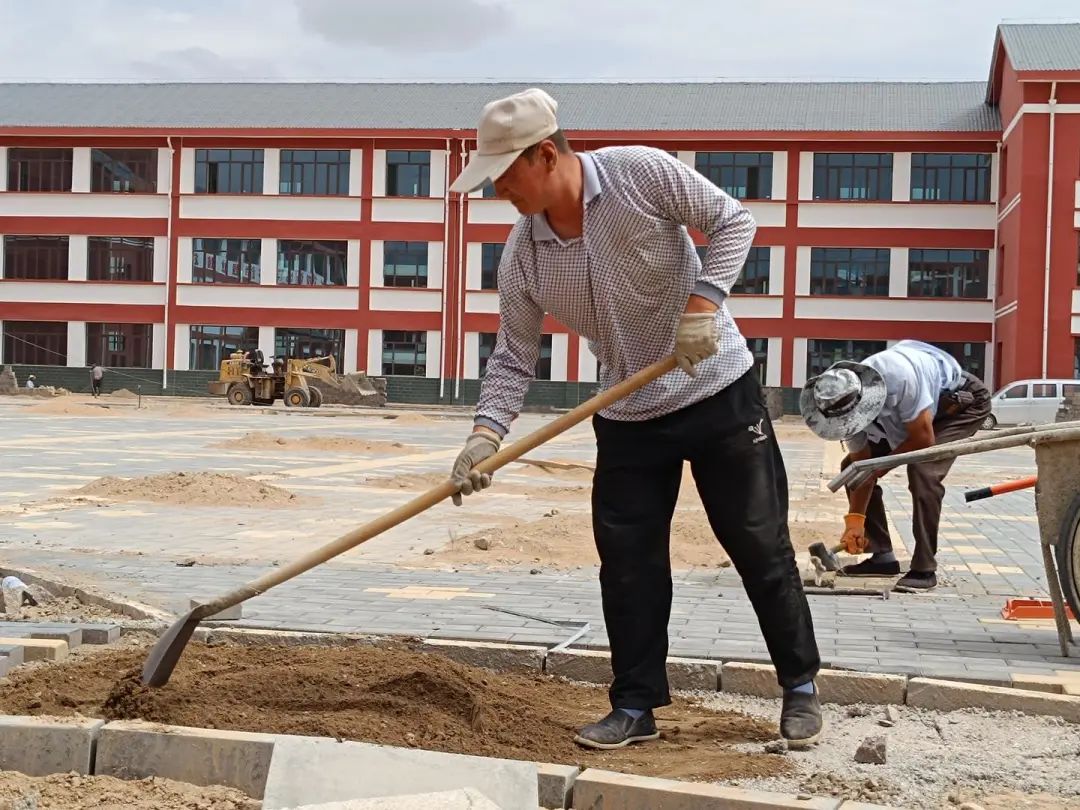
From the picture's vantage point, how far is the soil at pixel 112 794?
3221 millimetres

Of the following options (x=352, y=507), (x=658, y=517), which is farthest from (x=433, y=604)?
(x=352, y=507)

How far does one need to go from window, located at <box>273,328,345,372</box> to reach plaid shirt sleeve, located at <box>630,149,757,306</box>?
40.2 metres

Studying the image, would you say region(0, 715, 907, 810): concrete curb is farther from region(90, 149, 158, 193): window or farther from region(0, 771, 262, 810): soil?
region(90, 149, 158, 193): window

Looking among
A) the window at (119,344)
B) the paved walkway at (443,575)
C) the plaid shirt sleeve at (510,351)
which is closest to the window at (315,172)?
the window at (119,344)

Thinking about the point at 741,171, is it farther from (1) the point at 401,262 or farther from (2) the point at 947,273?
(1) the point at 401,262

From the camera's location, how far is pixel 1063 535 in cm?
506

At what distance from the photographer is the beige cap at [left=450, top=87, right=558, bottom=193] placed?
3598 millimetres

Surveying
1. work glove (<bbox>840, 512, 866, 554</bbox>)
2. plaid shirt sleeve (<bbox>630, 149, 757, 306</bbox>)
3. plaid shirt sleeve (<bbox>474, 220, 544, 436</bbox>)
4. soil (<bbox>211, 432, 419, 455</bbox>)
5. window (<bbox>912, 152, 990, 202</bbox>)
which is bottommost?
soil (<bbox>211, 432, 419, 455</bbox>)

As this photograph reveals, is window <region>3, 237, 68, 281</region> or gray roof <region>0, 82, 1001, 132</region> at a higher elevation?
gray roof <region>0, 82, 1001, 132</region>

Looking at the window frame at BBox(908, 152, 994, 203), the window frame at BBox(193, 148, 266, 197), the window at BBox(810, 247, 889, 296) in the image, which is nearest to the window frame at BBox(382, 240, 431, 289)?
the window frame at BBox(193, 148, 266, 197)

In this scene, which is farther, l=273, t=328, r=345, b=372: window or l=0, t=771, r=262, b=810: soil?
l=273, t=328, r=345, b=372: window

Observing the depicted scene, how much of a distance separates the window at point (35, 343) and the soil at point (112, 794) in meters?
43.8

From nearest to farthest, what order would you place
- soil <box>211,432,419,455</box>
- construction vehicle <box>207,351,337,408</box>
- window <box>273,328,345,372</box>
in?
soil <box>211,432,419,455</box> → construction vehicle <box>207,351,337,408</box> → window <box>273,328,345,372</box>

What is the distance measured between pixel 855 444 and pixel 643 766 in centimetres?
408
